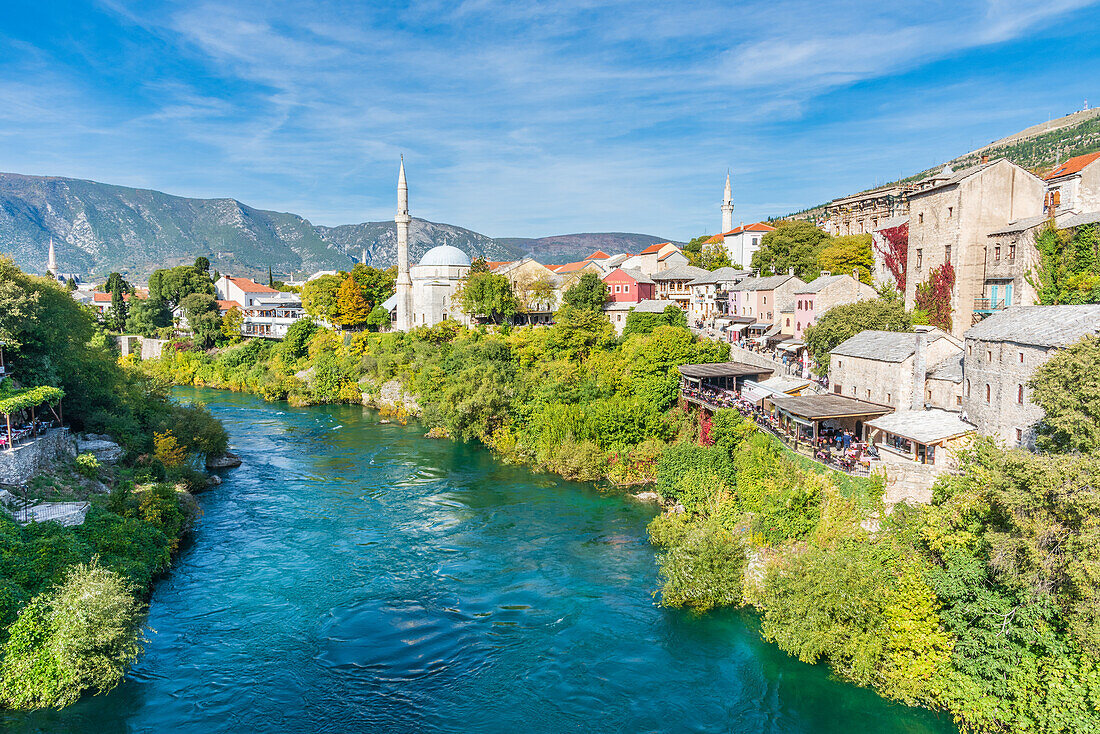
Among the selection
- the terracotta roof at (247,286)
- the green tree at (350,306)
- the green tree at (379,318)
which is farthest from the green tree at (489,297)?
the terracotta roof at (247,286)

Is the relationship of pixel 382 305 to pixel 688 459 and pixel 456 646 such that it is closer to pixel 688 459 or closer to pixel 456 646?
pixel 688 459

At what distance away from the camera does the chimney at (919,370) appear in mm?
24609

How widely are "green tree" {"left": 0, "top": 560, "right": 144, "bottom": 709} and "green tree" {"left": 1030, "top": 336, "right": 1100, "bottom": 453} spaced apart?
77.0 feet

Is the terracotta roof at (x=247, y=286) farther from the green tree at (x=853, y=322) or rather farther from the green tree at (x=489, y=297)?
the green tree at (x=853, y=322)

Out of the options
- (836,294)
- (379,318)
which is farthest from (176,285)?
(836,294)

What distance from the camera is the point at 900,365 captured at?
82.1ft

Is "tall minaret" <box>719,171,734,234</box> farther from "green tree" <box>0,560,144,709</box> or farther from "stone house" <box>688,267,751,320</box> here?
"green tree" <box>0,560,144,709</box>

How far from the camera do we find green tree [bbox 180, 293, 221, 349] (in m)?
73.5

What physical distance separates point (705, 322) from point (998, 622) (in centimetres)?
3929

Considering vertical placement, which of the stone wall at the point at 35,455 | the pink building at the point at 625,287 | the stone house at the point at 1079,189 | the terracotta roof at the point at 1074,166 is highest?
the terracotta roof at the point at 1074,166

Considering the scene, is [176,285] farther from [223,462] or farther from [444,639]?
[444,639]

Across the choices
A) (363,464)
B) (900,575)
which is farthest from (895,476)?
(363,464)

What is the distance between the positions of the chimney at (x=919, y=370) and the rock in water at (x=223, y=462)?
3414 centimetres

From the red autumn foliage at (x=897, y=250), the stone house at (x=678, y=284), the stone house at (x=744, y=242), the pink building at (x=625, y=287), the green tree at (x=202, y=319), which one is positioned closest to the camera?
the red autumn foliage at (x=897, y=250)
